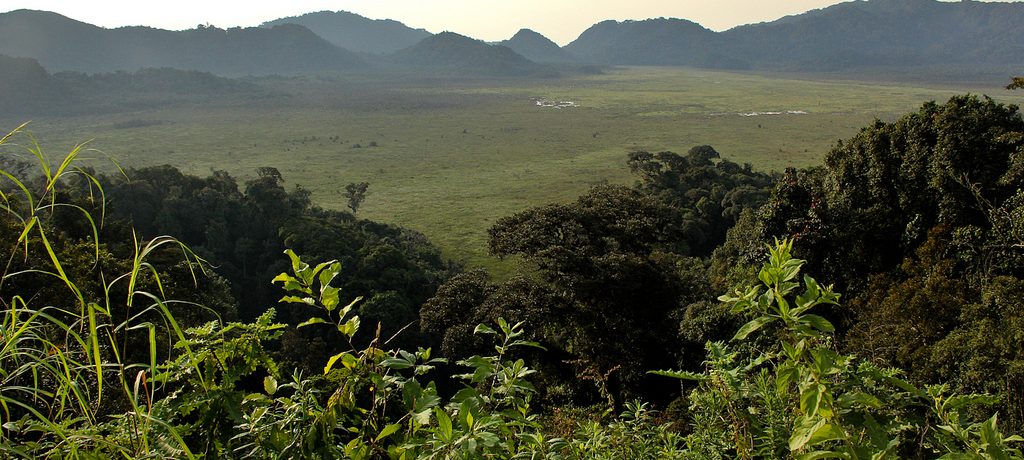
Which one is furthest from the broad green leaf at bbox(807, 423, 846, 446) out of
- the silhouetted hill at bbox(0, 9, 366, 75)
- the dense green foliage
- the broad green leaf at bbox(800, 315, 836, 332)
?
the silhouetted hill at bbox(0, 9, 366, 75)

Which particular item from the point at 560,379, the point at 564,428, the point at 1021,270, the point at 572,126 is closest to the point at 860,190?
the point at 1021,270

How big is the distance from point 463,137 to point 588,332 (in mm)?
59528

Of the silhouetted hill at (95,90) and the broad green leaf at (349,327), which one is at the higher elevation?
the silhouetted hill at (95,90)

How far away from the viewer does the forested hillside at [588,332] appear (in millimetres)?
1402

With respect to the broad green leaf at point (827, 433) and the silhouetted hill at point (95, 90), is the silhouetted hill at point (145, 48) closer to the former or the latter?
the silhouetted hill at point (95, 90)

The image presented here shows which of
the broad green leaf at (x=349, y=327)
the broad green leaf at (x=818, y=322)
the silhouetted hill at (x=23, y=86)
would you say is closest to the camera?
the broad green leaf at (x=818, y=322)

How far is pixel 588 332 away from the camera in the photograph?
1232 cm

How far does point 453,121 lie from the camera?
3300 inches

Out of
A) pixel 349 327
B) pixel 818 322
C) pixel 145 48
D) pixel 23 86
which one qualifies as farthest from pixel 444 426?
pixel 145 48

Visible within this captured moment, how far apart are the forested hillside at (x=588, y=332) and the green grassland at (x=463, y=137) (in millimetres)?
14394

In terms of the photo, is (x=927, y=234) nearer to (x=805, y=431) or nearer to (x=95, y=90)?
(x=805, y=431)

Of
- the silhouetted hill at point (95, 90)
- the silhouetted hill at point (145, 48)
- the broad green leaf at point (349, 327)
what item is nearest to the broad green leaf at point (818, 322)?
the broad green leaf at point (349, 327)

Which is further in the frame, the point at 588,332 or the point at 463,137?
the point at 463,137

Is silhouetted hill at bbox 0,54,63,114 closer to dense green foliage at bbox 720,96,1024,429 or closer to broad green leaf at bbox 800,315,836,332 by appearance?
→ dense green foliage at bbox 720,96,1024,429
